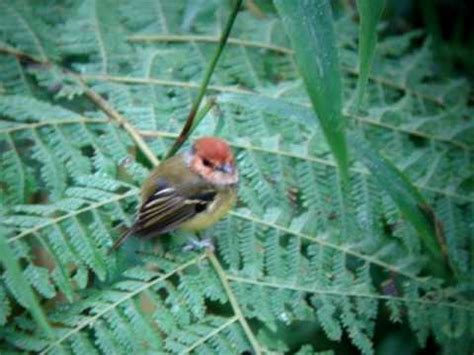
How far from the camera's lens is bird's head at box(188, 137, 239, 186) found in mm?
2523

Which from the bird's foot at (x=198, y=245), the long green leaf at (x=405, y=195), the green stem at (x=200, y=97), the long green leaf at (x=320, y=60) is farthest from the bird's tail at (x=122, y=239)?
the long green leaf at (x=320, y=60)

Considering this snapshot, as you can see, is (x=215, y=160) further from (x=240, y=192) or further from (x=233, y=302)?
(x=233, y=302)

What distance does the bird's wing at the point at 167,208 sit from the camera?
2.35 m

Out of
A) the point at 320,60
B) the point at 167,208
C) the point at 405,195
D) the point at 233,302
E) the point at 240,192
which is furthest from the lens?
the point at 167,208

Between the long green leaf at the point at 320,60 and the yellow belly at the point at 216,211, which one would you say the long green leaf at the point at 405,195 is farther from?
the yellow belly at the point at 216,211

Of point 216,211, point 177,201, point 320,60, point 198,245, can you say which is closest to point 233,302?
point 198,245

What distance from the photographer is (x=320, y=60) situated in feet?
5.09

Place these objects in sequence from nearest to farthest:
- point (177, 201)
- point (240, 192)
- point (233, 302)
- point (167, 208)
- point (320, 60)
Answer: point (320, 60) < point (233, 302) < point (240, 192) < point (167, 208) < point (177, 201)

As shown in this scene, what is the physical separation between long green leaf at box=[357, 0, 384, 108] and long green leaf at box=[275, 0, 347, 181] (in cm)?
4

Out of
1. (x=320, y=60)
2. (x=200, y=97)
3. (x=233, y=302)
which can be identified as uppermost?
(x=320, y=60)

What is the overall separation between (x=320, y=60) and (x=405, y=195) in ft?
1.32

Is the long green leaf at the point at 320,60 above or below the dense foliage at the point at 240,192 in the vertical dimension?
above

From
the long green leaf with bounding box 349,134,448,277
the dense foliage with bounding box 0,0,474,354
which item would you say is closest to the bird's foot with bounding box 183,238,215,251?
the dense foliage with bounding box 0,0,474,354

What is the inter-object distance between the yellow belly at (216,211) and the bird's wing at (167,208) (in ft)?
0.15
